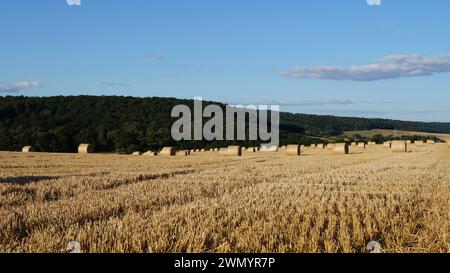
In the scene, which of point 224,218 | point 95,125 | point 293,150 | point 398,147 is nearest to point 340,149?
point 293,150

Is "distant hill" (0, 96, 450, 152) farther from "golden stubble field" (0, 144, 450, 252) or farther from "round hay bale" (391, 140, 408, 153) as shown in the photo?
"golden stubble field" (0, 144, 450, 252)

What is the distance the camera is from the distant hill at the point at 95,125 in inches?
2648

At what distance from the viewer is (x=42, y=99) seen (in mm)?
87250

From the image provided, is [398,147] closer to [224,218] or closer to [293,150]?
[293,150]

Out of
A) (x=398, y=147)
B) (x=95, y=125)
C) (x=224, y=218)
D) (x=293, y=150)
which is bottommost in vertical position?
(x=293, y=150)

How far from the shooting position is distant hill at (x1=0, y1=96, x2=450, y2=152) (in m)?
67.2

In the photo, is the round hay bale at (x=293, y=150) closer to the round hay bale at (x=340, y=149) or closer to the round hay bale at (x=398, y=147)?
the round hay bale at (x=340, y=149)

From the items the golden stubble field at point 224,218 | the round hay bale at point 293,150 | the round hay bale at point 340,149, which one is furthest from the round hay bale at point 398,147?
the golden stubble field at point 224,218

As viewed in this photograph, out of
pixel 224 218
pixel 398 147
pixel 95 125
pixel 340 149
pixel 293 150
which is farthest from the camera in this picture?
pixel 95 125

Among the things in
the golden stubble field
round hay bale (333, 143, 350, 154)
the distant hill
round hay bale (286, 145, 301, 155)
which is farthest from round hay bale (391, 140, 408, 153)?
the distant hill

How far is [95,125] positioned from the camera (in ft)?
256
